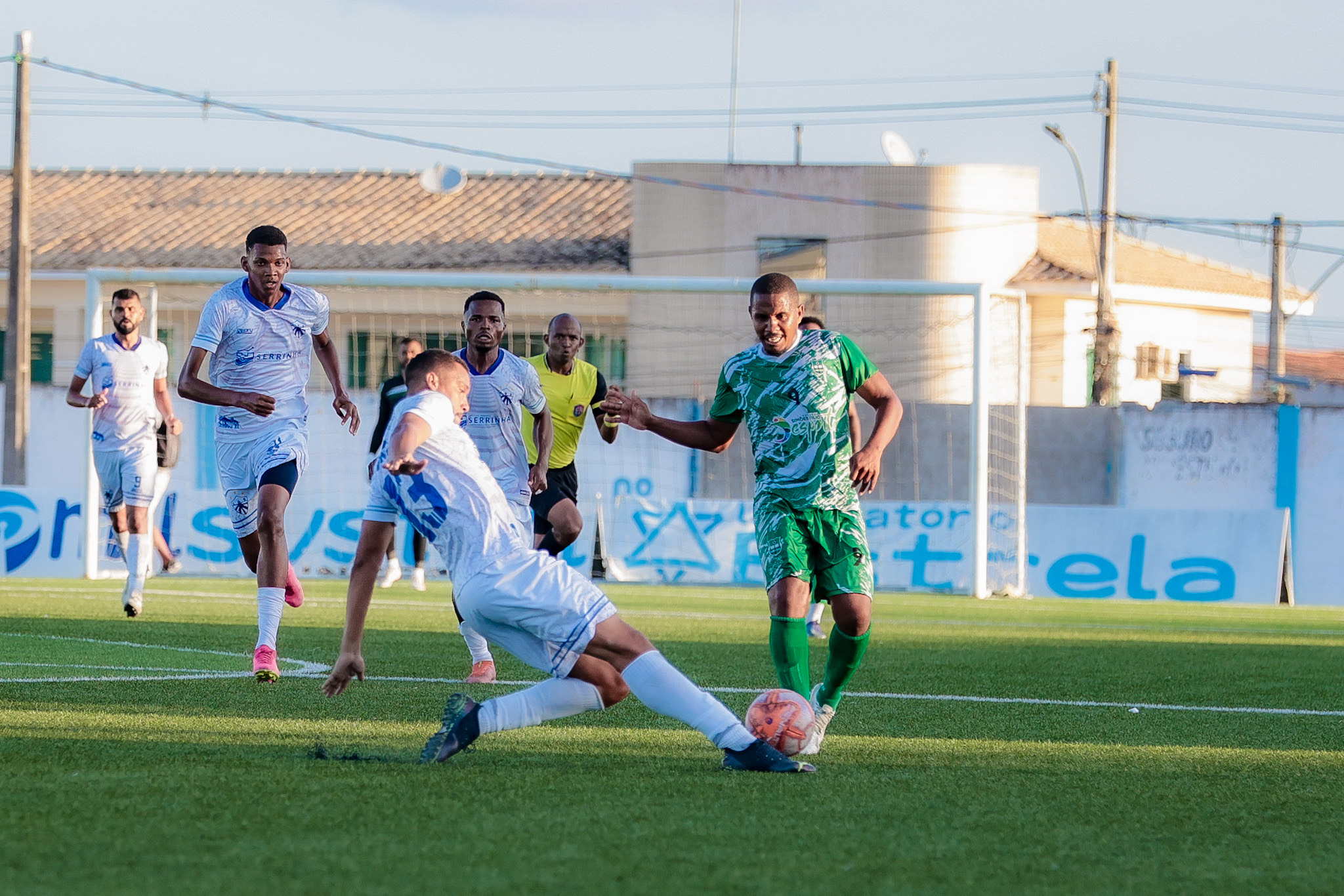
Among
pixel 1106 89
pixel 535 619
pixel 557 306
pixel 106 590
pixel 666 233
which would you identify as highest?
pixel 1106 89

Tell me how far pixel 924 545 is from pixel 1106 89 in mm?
19451

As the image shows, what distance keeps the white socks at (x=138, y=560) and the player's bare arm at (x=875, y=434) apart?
6301 millimetres

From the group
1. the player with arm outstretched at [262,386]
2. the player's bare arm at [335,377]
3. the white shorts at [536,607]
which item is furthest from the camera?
the player's bare arm at [335,377]

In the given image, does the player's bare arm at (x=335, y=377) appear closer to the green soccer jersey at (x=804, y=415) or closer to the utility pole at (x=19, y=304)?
the green soccer jersey at (x=804, y=415)

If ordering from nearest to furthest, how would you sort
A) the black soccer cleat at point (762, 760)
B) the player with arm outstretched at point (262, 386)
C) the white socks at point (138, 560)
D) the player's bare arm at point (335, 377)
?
the black soccer cleat at point (762, 760) < the player with arm outstretched at point (262, 386) < the player's bare arm at point (335, 377) < the white socks at point (138, 560)

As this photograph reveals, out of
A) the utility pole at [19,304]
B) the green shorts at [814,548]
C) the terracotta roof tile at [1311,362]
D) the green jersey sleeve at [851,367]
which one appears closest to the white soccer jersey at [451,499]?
the green shorts at [814,548]

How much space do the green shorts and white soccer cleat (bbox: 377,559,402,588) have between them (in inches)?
398

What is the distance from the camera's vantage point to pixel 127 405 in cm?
1222

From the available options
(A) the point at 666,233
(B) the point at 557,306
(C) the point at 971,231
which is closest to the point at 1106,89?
(C) the point at 971,231

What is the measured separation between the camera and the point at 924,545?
18.4 metres

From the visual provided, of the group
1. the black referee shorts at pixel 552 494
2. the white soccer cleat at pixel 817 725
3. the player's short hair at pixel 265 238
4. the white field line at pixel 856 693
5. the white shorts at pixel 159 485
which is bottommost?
the white field line at pixel 856 693

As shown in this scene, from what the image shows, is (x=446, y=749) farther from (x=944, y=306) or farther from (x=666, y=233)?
(x=666, y=233)

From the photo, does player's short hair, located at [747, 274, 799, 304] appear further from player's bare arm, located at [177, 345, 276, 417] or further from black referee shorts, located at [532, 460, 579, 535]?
black referee shorts, located at [532, 460, 579, 535]

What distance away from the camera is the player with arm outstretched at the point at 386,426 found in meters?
13.7
